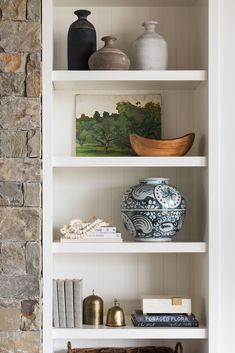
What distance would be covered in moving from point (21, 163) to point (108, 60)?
23.6 inches

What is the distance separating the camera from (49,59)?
3.03m

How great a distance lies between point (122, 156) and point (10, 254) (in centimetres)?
72

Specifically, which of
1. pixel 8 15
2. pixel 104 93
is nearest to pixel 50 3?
pixel 8 15

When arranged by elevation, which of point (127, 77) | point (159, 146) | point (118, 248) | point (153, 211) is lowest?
point (118, 248)

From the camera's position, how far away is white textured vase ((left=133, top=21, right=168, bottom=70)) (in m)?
3.12

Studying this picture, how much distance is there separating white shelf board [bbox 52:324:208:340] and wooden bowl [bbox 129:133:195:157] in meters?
0.79

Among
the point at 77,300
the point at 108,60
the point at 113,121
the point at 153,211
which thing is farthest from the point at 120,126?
the point at 77,300

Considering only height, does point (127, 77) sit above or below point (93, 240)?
above

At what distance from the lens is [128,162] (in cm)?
307

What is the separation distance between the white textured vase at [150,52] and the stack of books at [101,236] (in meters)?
0.75

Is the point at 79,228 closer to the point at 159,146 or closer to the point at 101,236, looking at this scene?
the point at 101,236

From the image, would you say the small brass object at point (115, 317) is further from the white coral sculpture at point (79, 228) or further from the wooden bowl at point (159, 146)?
Result: the wooden bowl at point (159, 146)
